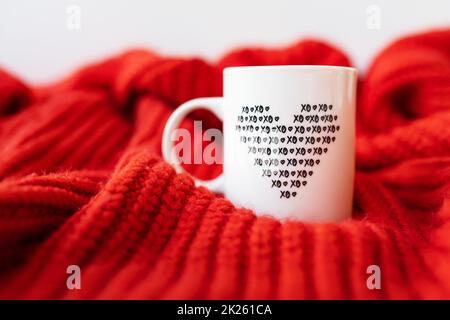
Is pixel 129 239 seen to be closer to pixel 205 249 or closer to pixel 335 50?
pixel 205 249

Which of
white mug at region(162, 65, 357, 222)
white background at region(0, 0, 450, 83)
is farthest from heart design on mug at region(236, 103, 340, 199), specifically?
white background at region(0, 0, 450, 83)

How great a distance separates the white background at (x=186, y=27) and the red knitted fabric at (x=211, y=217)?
102 mm

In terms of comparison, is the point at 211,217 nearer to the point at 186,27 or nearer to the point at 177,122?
the point at 177,122

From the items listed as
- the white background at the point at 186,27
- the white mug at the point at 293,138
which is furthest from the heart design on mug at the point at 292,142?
the white background at the point at 186,27

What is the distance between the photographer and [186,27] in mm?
750

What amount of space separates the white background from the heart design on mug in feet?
1.11

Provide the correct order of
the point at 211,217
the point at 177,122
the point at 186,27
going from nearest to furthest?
1. the point at 211,217
2. the point at 177,122
3. the point at 186,27

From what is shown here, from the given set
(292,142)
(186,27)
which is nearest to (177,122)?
(292,142)

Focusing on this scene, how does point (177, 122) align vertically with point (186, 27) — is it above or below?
below

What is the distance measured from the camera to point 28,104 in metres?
0.68

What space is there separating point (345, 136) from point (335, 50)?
24 centimetres
